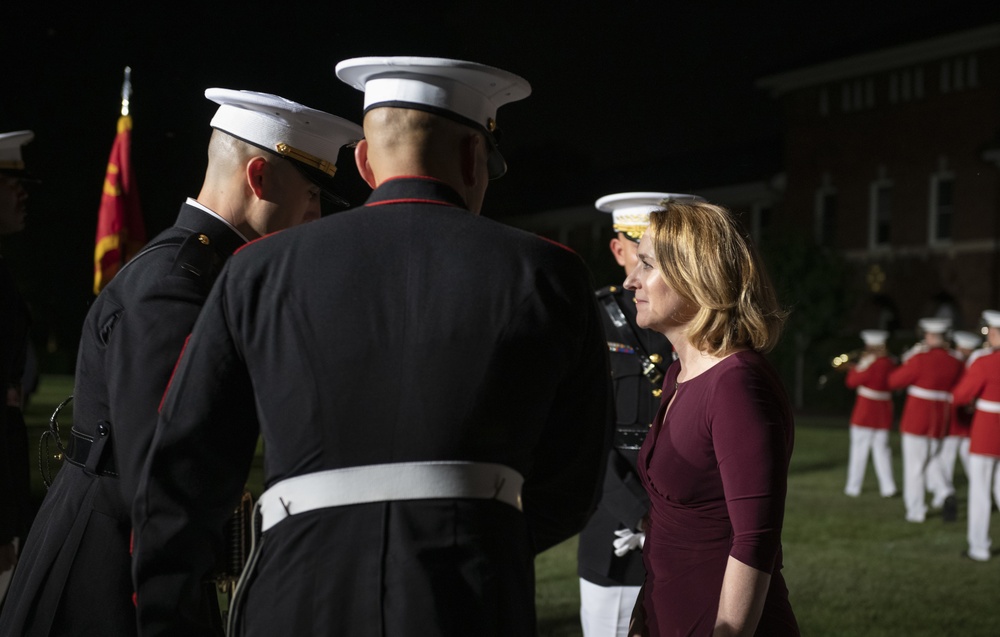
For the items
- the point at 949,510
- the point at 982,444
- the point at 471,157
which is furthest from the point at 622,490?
the point at 949,510

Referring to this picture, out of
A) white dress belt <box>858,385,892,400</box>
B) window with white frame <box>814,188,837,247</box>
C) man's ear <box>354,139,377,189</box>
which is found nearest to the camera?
man's ear <box>354,139,377,189</box>

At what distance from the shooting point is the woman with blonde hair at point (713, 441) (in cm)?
265

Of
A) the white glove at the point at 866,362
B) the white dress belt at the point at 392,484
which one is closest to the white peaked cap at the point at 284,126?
the white dress belt at the point at 392,484

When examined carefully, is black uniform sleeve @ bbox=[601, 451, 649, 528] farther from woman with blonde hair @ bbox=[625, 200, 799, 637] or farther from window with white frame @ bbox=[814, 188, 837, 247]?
window with white frame @ bbox=[814, 188, 837, 247]

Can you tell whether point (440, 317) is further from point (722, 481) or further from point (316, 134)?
point (316, 134)

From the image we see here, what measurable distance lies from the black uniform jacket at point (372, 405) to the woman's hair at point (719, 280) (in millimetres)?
794

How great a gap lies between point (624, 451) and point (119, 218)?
5039 millimetres

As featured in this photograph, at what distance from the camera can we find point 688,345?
2.99m

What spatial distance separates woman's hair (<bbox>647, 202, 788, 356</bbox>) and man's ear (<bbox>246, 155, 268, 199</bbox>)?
1.03m

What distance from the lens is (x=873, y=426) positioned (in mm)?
15031

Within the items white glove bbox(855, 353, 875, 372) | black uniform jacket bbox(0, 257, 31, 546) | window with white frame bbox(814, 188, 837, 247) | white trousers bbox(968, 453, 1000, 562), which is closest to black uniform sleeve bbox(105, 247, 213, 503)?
black uniform jacket bbox(0, 257, 31, 546)

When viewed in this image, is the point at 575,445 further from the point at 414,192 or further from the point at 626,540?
the point at 626,540

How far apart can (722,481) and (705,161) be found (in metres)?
48.8

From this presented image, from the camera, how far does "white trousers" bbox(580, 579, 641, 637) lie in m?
4.29
